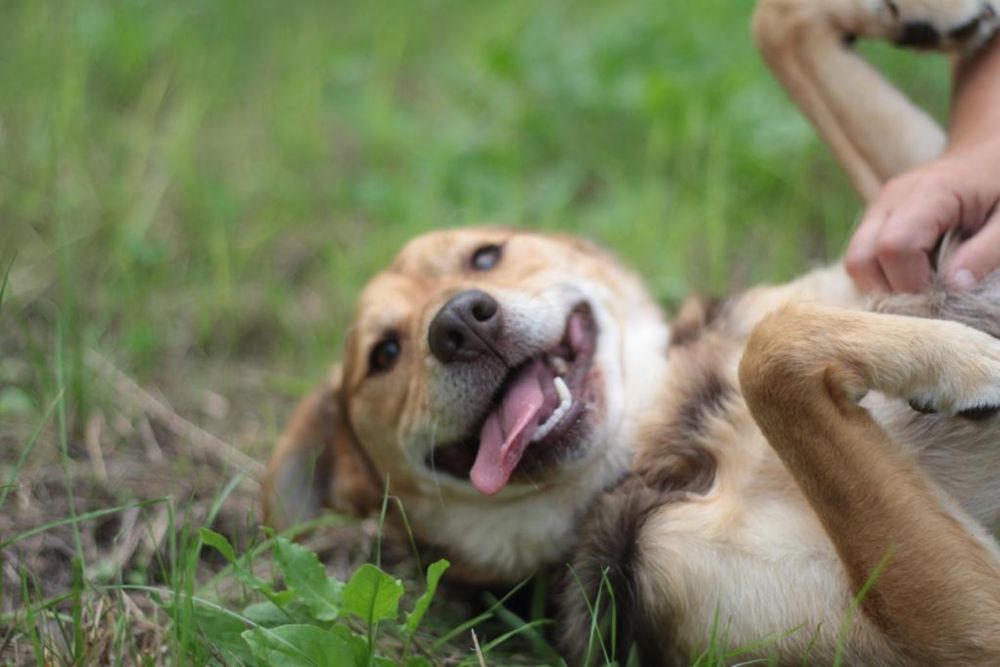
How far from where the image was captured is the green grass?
348 cm

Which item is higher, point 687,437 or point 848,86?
point 848,86

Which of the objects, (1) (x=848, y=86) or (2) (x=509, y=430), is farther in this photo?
(1) (x=848, y=86)

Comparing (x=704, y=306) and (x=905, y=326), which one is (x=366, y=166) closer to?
(x=704, y=306)

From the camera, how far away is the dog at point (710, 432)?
228cm

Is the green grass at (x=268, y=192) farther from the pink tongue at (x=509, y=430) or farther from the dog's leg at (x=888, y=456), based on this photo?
the dog's leg at (x=888, y=456)

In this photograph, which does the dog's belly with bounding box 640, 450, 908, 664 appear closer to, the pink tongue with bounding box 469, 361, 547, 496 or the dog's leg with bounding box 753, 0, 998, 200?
the pink tongue with bounding box 469, 361, 547, 496

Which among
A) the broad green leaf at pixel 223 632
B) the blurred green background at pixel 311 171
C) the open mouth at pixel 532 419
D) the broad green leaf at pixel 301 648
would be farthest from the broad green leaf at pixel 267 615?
the blurred green background at pixel 311 171

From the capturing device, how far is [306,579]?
2.43m

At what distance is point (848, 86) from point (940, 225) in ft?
2.55

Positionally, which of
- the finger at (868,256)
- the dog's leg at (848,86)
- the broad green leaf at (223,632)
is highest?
the dog's leg at (848,86)

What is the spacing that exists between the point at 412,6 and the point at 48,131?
2.60 m

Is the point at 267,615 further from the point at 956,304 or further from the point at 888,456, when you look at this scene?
the point at 956,304

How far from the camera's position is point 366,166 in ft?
17.9

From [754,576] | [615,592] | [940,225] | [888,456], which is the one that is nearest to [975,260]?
[940,225]
